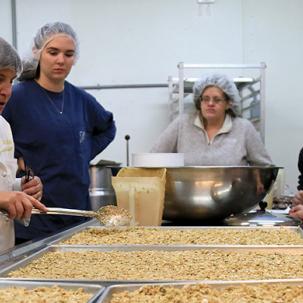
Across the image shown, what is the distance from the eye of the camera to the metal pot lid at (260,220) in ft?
4.85

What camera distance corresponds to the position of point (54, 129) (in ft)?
6.11

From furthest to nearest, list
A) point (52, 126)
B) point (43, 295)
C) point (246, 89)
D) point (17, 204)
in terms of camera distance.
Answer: point (246, 89) < point (52, 126) < point (17, 204) < point (43, 295)

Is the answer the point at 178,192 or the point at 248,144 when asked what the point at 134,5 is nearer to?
the point at 248,144

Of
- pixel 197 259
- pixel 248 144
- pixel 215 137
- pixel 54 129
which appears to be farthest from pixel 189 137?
pixel 197 259

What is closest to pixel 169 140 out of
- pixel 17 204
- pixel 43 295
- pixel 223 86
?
pixel 223 86

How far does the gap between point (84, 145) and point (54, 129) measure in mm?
166

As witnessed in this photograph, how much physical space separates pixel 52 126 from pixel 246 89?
2079 millimetres

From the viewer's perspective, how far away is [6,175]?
1.51m

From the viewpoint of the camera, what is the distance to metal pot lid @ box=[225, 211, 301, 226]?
1.48 metres

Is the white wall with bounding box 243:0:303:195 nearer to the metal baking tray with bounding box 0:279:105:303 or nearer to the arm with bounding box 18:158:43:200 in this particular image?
the arm with bounding box 18:158:43:200

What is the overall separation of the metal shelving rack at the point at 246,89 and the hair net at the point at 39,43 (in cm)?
121

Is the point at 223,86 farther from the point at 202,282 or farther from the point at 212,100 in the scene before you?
the point at 202,282

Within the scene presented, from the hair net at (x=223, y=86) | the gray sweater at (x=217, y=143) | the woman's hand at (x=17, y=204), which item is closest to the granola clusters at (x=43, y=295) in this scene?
the woman's hand at (x=17, y=204)

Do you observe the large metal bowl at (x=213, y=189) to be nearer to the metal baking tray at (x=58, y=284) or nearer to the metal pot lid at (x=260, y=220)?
the metal pot lid at (x=260, y=220)
